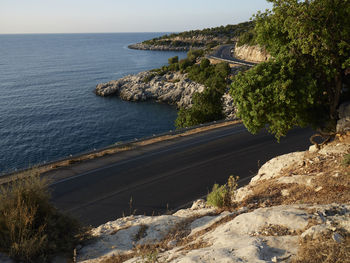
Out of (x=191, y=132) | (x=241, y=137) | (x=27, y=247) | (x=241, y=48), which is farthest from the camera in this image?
(x=241, y=48)

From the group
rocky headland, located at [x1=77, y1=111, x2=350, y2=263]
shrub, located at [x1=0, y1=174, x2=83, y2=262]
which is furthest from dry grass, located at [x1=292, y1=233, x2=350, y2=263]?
shrub, located at [x1=0, y1=174, x2=83, y2=262]

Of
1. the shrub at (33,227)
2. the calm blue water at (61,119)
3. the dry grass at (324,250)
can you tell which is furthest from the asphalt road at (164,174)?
the calm blue water at (61,119)

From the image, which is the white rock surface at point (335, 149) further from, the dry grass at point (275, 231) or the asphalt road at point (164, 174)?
the dry grass at point (275, 231)

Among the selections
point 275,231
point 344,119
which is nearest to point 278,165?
point 344,119

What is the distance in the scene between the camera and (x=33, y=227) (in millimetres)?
7434

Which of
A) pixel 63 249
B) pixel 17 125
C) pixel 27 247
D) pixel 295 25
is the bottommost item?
pixel 17 125

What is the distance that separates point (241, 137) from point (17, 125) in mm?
40758

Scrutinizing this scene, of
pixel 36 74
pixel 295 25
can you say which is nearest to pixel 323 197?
pixel 295 25

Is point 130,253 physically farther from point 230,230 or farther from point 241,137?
point 241,137

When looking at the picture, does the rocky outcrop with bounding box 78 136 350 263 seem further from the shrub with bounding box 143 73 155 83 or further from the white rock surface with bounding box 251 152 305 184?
the shrub with bounding box 143 73 155 83

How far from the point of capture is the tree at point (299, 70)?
36.6ft

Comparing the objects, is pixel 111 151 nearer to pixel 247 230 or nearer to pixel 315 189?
pixel 315 189

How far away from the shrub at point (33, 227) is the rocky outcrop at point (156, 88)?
5010cm

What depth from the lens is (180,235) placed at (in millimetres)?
7641
